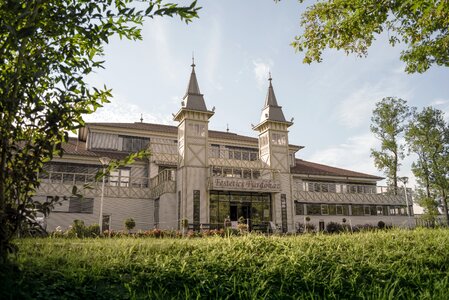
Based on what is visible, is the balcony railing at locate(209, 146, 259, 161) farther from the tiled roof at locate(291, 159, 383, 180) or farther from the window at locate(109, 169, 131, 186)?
the window at locate(109, 169, 131, 186)

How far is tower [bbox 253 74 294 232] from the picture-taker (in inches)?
1122

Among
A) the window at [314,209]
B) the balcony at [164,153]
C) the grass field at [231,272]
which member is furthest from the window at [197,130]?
the grass field at [231,272]

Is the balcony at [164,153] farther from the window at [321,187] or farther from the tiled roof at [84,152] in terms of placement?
the window at [321,187]

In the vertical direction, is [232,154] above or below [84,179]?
above

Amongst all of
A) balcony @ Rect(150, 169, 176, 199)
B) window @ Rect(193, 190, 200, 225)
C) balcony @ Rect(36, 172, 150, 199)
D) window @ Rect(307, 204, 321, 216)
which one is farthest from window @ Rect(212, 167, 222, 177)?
window @ Rect(307, 204, 321, 216)

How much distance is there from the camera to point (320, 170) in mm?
37312

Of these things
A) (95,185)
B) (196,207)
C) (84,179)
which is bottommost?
(196,207)

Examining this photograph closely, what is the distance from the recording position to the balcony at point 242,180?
85.8 feet

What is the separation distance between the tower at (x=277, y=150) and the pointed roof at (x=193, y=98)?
583 cm

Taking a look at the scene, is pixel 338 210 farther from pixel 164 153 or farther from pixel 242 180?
pixel 164 153

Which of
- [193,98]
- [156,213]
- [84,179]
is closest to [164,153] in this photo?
[156,213]

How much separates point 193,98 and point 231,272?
2242 cm

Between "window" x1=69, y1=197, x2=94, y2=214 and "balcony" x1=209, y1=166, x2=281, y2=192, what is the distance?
855 centimetres

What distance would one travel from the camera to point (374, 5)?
8.99 metres
